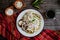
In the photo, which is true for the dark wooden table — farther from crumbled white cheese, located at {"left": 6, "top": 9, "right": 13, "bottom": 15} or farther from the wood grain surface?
crumbled white cheese, located at {"left": 6, "top": 9, "right": 13, "bottom": 15}

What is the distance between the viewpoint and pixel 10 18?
4.86 feet

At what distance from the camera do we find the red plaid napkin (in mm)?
1467

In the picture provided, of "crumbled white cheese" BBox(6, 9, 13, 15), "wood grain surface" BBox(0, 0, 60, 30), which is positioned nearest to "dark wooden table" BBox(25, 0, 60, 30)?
"wood grain surface" BBox(0, 0, 60, 30)

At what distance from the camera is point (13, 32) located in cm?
147

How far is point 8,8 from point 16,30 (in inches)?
5.7

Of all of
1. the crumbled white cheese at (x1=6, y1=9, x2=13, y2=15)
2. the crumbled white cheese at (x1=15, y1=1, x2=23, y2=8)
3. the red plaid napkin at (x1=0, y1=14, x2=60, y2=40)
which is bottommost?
the red plaid napkin at (x1=0, y1=14, x2=60, y2=40)

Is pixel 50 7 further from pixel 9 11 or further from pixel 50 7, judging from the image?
pixel 9 11

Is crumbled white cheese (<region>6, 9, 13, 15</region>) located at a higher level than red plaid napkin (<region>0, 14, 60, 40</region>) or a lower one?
higher

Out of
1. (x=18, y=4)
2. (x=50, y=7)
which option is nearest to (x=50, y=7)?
(x=50, y=7)

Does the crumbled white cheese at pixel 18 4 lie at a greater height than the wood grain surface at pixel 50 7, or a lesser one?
greater

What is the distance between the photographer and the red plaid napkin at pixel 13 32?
147 cm

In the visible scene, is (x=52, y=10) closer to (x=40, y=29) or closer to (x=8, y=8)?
(x=40, y=29)

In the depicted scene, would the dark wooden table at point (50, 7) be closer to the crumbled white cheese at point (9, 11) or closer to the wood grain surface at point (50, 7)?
the wood grain surface at point (50, 7)

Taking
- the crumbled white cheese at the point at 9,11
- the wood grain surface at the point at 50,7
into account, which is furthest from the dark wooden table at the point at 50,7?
the crumbled white cheese at the point at 9,11
